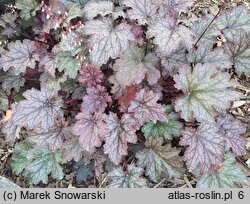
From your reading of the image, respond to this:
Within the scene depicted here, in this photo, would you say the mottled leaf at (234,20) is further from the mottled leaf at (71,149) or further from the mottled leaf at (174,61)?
the mottled leaf at (71,149)

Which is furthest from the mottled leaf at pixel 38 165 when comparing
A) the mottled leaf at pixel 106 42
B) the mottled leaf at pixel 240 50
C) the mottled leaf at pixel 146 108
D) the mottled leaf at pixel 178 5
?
the mottled leaf at pixel 240 50

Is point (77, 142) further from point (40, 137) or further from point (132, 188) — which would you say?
point (132, 188)

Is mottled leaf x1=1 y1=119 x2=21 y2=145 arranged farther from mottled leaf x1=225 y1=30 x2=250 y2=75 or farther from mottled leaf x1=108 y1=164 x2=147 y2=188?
mottled leaf x1=225 y1=30 x2=250 y2=75

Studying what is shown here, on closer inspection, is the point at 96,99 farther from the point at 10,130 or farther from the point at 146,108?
the point at 10,130

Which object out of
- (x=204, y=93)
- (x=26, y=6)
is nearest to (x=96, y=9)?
(x=26, y=6)

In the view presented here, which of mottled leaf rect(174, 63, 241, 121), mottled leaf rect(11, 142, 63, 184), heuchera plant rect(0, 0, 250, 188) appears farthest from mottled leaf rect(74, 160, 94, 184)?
mottled leaf rect(174, 63, 241, 121)

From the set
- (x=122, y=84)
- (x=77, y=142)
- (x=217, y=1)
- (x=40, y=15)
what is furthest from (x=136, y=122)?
(x=217, y=1)
